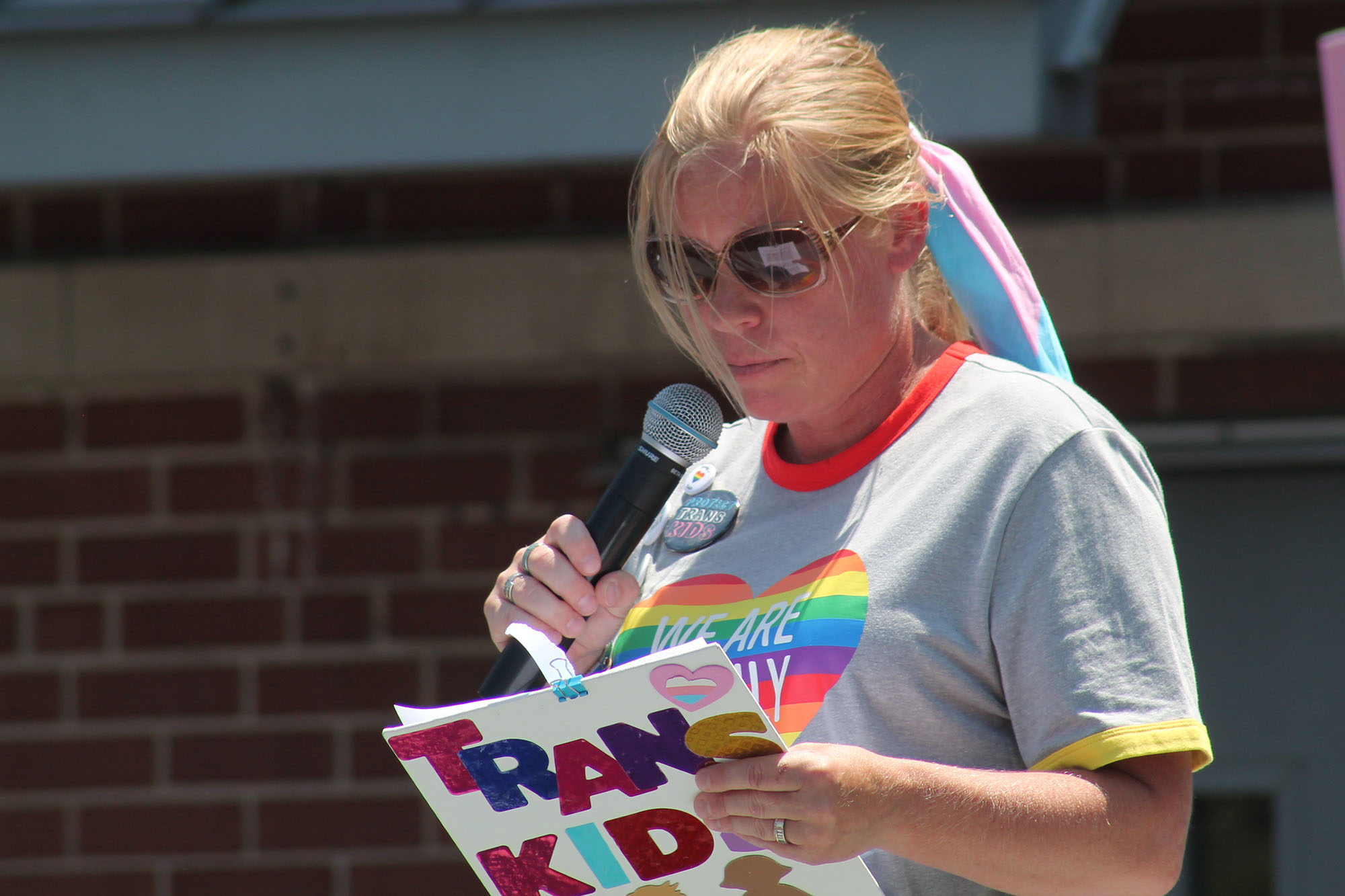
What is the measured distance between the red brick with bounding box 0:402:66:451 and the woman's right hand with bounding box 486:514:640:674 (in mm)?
2784

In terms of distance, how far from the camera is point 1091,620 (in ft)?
3.81

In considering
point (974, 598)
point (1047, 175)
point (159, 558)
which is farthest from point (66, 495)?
point (974, 598)

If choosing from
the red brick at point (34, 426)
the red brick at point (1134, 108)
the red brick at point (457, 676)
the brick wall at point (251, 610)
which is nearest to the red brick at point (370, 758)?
the brick wall at point (251, 610)

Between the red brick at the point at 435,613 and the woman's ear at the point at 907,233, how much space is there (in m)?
2.29

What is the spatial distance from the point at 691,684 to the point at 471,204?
2763 millimetres

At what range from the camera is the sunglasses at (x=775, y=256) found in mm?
1374

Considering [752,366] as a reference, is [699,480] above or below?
below

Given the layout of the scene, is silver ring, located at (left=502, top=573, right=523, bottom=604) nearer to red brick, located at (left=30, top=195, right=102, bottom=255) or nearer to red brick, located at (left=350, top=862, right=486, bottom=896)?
red brick, located at (left=350, top=862, right=486, bottom=896)

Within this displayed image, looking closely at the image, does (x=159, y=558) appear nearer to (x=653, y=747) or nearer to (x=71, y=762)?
(x=71, y=762)

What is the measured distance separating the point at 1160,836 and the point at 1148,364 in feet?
8.13

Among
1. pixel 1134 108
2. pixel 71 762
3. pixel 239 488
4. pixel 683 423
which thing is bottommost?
pixel 71 762

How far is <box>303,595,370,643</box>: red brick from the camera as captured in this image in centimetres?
366

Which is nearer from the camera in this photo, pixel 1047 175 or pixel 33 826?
pixel 1047 175

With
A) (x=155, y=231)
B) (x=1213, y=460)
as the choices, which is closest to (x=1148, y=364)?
(x=1213, y=460)
